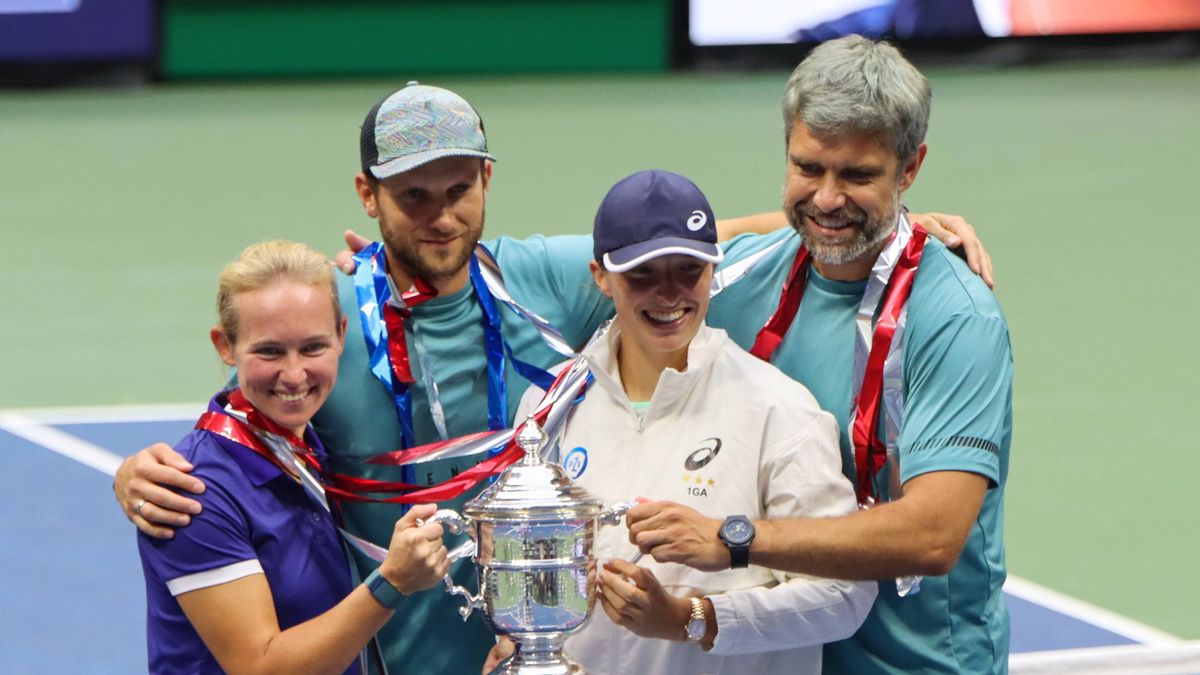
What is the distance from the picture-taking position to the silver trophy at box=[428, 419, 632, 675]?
3246 millimetres

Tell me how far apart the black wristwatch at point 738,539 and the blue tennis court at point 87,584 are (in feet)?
9.46

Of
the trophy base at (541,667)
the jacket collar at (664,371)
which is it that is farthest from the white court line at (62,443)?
the trophy base at (541,667)

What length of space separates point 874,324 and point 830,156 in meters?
0.37

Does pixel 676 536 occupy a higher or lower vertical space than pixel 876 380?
lower

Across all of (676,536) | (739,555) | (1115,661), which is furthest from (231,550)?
(1115,661)

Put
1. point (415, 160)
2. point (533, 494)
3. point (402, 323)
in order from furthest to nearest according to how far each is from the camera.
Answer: point (402, 323) → point (415, 160) → point (533, 494)

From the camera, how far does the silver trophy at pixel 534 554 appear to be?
10.6 feet

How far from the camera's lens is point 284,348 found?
12.0ft

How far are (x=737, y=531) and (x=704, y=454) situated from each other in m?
0.24

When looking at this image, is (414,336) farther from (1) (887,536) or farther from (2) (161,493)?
(1) (887,536)

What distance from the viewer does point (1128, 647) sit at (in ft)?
20.3

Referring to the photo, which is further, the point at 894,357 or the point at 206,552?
the point at 894,357

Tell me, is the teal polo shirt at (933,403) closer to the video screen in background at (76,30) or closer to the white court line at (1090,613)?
the white court line at (1090,613)

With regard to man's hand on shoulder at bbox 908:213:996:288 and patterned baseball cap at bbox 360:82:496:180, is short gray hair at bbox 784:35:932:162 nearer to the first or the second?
man's hand on shoulder at bbox 908:213:996:288
